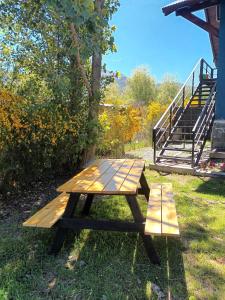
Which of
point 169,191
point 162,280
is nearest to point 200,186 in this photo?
point 169,191

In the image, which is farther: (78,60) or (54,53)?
(54,53)

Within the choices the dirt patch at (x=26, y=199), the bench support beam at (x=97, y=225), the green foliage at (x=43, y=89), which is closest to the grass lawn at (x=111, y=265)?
the dirt patch at (x=26, y=199)

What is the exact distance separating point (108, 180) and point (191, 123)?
8124 mm

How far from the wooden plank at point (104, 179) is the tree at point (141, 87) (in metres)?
26.7

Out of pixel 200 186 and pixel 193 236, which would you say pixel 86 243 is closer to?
pixel 193 236

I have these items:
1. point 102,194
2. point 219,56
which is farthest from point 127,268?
point 219,56

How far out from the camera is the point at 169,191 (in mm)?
3676

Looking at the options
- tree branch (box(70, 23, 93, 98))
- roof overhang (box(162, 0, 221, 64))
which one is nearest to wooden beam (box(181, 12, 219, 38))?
roof overhang (box(162, 0, 221, 64))

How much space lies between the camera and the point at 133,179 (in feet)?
9.78

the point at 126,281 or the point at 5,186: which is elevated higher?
the point at 5,186

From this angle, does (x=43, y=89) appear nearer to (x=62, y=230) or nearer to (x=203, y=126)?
(x=62, y=230)

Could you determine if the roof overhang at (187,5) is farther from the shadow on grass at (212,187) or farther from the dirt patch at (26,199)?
the dirt patch at (26,199)

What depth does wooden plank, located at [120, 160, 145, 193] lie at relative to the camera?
2609 mm

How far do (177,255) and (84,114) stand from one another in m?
3.49
